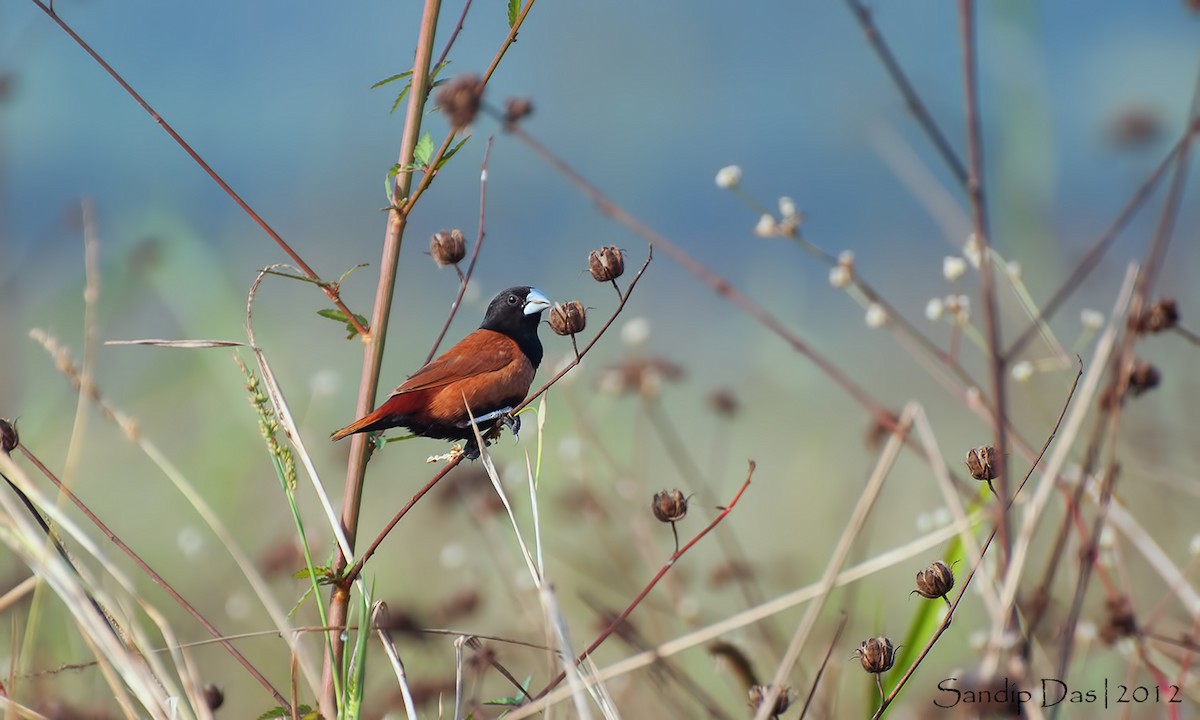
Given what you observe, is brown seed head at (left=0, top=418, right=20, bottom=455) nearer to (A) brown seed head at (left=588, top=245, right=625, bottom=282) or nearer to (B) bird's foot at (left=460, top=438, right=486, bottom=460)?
(B) bird's foot at (left=460, top=438, right=486, bottom=460)

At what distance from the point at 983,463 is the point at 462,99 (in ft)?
3.10

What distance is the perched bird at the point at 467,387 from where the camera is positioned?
2.25 metres

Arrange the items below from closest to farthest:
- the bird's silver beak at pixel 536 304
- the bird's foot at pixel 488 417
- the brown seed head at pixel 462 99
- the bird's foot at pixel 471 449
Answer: the brown seed head at pixel 462 99
the bird's foot at pixel 471 449
the bird's foot at pixel 488 417
the bird's silver beak at pixel 536 304

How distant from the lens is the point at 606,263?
1877 mm

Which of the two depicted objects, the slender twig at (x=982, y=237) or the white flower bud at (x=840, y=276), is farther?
the white flower bud at (x=840, y=276)

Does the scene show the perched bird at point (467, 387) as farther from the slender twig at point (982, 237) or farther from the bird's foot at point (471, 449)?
the slender twig at point (982, 237)

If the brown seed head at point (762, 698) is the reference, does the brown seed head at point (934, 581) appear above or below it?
above

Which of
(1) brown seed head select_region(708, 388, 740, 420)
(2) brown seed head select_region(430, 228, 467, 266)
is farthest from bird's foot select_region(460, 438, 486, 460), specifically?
(1) brown seed head select_region(708, 388, 740, 420)

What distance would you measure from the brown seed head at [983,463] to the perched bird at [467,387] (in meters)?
0.90

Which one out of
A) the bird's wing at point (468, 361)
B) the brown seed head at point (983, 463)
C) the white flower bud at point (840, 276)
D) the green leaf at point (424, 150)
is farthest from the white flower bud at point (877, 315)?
the green leaf at point (424, 150)

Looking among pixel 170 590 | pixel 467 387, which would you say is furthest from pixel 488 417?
pixel 170 590

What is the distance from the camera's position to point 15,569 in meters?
3.35

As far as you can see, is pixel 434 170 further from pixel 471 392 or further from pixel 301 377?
pixel 301 377

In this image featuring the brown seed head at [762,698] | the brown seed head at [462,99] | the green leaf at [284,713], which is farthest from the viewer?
the brown seed head at [762,698]
